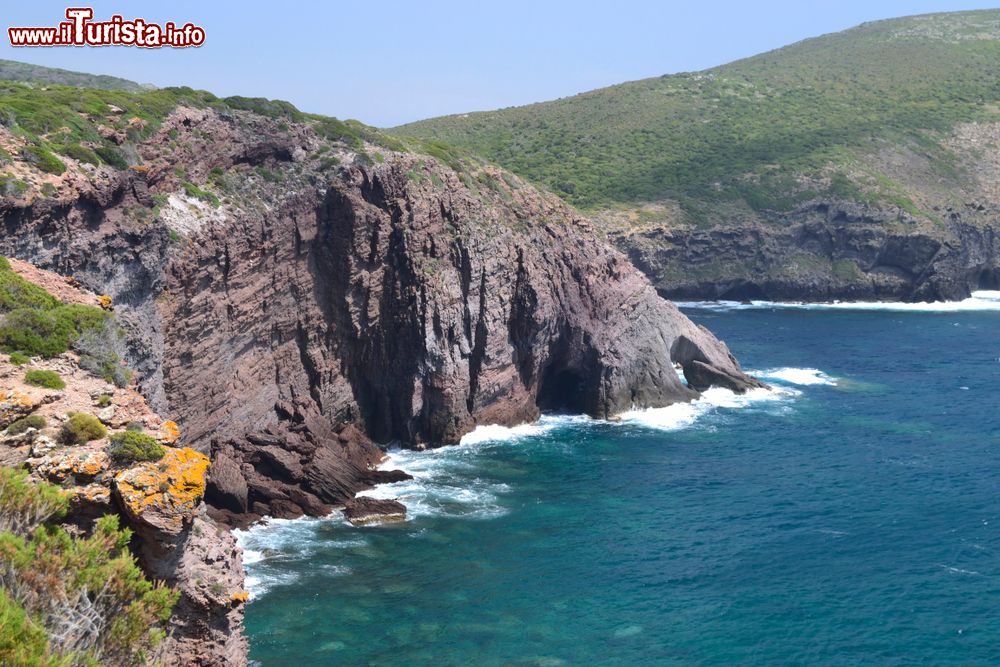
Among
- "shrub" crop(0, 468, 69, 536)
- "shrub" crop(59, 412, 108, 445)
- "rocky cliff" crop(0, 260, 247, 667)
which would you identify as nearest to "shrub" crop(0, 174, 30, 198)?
"rocky cliff" crop(0, 260, 247, 667)

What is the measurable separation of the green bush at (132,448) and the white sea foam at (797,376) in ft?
234

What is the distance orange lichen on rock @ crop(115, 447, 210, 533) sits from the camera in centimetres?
2406

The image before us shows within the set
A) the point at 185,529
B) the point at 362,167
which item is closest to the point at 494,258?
the point at 362,167

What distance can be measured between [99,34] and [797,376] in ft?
223

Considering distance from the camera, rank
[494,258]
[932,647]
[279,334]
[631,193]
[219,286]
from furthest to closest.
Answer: [631,193] → [494,258] → [279,334] → [219,286] → [932,647]

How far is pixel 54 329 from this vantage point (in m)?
33.5

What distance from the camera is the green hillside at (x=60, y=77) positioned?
375 ft

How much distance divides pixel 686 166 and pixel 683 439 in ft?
361

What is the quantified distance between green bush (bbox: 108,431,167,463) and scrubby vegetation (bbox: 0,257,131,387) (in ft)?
24.5

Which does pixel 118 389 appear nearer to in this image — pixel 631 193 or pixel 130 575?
pixel 130 575

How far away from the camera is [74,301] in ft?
131

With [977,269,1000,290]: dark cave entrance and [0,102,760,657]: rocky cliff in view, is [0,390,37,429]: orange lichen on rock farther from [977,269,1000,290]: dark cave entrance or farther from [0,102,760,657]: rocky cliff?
[977,269,1000,290]: dark cave entrance

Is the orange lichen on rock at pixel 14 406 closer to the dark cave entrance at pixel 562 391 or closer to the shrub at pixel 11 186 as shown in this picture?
the shrub at pixel 11 186

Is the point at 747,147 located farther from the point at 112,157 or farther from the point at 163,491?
the point at 163,491
